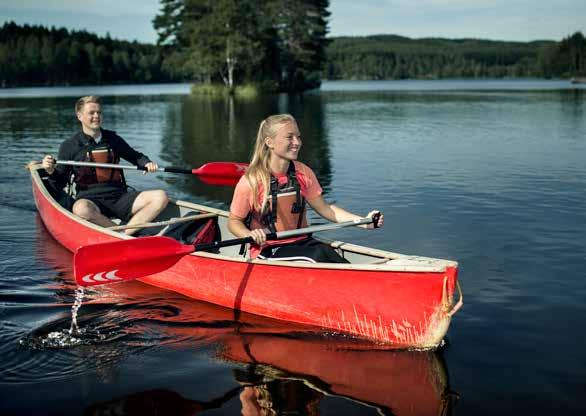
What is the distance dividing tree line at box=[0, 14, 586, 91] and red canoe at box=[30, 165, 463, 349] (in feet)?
154

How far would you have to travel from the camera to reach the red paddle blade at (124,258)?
515 centimetres

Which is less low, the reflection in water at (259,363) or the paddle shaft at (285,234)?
the paddle shaft at (285,234)

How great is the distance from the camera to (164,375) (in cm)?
465

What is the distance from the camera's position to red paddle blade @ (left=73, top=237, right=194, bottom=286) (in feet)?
16.9

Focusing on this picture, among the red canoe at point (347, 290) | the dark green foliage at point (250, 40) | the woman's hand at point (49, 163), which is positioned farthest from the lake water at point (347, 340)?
the dark green foliage at point (250, 40)

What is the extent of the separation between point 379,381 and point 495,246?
3996 millimetres

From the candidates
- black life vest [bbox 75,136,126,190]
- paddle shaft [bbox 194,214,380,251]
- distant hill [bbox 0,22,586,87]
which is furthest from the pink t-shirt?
distant hill [bbox 0,22,586,87]

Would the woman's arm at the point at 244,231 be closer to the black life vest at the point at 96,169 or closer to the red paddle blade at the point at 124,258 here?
the red paddle blade at the point at 124,258

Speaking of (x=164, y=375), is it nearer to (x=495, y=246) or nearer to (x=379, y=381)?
(x=379, y=381)

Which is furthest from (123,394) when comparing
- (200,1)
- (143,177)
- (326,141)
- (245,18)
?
(200,1)

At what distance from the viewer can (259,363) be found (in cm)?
487

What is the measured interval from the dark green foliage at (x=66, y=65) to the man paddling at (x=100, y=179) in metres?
99.5

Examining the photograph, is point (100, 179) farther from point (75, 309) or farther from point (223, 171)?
point (75, 309)

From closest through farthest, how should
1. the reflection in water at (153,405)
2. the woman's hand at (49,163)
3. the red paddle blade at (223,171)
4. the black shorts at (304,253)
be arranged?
the reflection in water at (153,405)
the black shorts at (304,253)
the woman's hand at (49,163)
the red paddle blade at (223,171)
